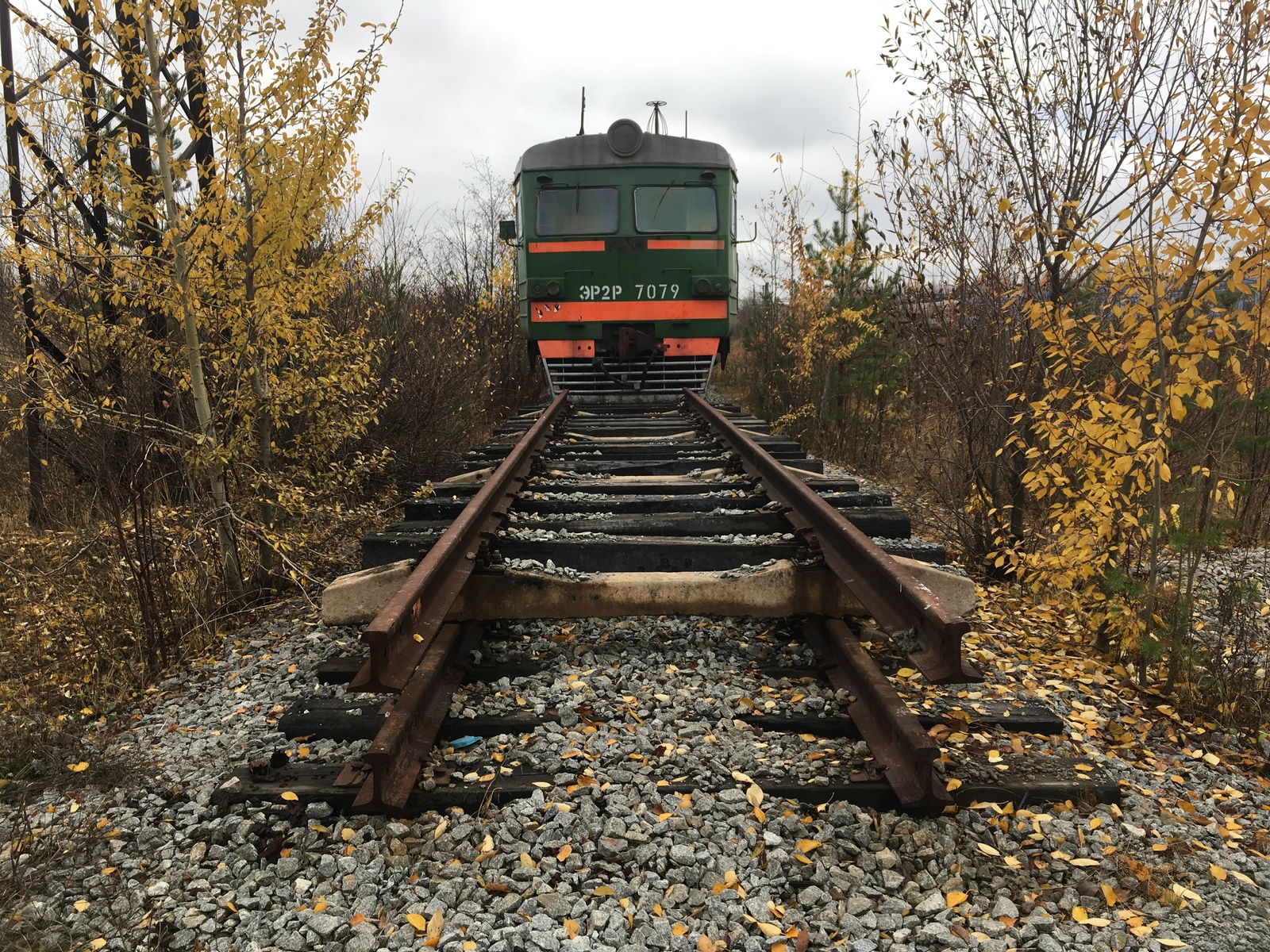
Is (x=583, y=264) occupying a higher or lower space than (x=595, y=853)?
higher

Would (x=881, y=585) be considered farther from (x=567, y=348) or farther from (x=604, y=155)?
(x=604, y=155)

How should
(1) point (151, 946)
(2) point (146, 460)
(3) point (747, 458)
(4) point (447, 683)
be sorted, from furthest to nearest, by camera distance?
(3) point (747, 458)
(2) point (146, 460)
(4) point (447, 683)
(1) point (151, 946)

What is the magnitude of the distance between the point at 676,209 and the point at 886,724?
7891 mm

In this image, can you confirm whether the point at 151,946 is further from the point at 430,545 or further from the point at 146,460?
the point at 146,460

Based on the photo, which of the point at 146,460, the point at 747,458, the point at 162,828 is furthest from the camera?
the point at 747,458

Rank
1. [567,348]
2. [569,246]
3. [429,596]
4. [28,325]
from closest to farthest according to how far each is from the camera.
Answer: [429,596] < [28,325] < [569,246] < [567,348]

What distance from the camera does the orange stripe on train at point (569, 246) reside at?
30.6ft

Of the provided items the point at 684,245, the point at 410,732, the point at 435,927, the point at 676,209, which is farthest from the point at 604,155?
the point at 435,927

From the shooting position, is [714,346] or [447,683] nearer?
[447,683]

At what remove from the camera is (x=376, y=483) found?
7.09 m

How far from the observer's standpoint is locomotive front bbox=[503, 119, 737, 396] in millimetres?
9336

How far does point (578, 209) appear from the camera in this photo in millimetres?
9367

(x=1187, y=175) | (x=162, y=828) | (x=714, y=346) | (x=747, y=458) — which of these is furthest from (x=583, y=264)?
(x=162, y=828)

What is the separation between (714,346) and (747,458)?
4462mm
